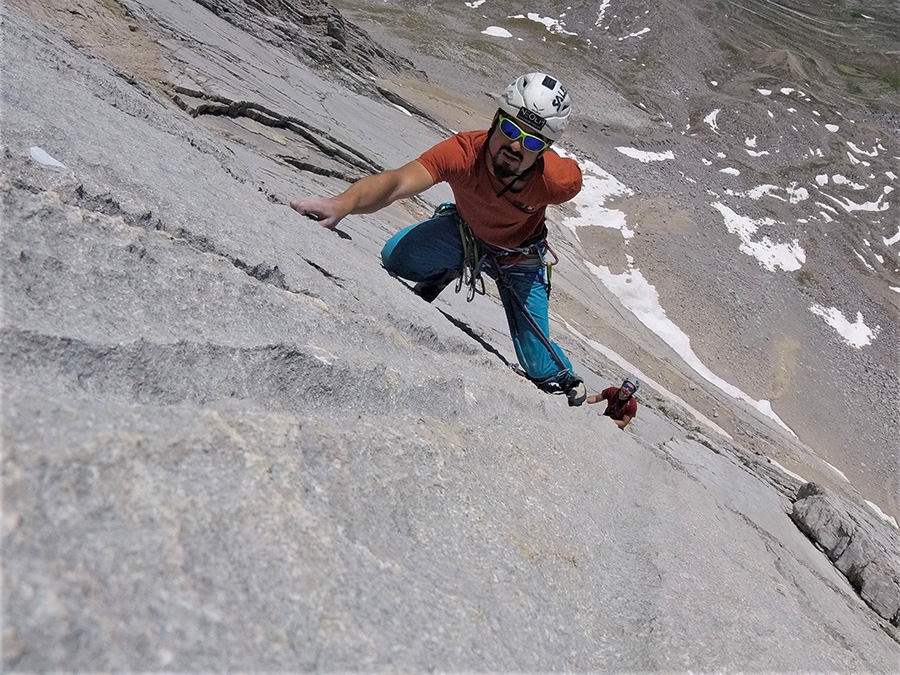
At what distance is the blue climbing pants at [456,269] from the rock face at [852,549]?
5.69 m

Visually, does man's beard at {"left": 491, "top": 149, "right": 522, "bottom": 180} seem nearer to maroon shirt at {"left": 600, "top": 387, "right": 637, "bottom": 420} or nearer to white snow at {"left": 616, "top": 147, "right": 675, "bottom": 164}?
maroon shirt at {"left": 600, "top": 387, "right": 637, "bottom": 420}

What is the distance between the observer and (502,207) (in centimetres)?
682

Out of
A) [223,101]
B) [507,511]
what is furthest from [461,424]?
[223,101]

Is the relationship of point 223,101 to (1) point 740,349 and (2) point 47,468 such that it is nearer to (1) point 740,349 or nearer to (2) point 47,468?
(2) point 47,468

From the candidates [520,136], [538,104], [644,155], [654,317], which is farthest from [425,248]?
[644,155]

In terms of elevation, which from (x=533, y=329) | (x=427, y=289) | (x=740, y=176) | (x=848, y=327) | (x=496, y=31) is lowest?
(x=848, y=327)

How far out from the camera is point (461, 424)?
14.3ft

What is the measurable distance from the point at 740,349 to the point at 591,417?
21472 mm

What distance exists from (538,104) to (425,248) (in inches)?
88.3

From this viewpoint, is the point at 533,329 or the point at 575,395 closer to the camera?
the point at 575,395

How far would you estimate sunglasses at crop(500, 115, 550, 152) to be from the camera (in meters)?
5.96

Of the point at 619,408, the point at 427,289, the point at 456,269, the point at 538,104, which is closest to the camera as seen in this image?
the point at 538,104

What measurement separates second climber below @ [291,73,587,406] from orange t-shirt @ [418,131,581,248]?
0.01 meters

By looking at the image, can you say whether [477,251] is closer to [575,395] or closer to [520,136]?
[520,136]
